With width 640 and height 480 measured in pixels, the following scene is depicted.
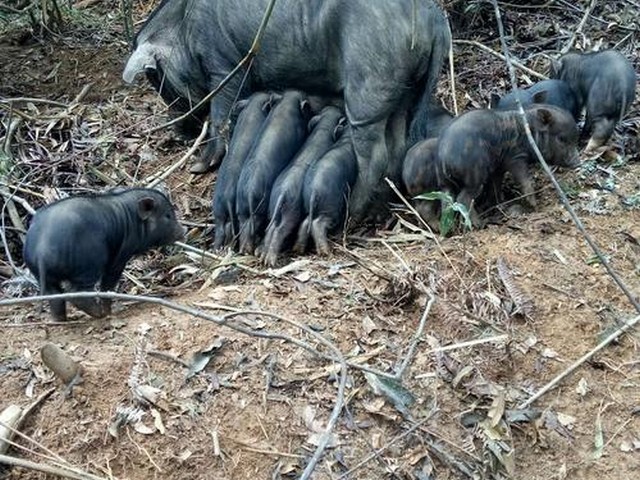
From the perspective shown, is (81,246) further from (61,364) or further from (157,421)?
(157,421)

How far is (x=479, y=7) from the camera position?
7988 mm

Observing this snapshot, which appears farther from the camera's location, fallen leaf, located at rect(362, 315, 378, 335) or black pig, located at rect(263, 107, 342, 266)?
black pig, located at rect(263, 107, 342, 266)

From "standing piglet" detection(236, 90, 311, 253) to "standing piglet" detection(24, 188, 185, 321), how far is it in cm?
69

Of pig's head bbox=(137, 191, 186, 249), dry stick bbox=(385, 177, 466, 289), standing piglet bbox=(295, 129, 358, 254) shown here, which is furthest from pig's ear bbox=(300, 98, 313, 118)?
pig's head bbox=(137, 191, 186, 249)

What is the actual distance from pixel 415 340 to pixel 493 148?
1641mm

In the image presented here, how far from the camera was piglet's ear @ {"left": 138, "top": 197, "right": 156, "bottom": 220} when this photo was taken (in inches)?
211

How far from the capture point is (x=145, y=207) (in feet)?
17.6

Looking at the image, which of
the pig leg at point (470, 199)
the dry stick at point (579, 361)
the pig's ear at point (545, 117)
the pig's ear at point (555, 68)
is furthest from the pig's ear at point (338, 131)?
the dry stick at point (579, 361)

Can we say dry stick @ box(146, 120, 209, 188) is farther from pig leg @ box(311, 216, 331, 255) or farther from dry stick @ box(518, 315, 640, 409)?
dry stick @ box(518, 315, 640, 409)

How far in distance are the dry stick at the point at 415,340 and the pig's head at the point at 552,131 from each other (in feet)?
5.46

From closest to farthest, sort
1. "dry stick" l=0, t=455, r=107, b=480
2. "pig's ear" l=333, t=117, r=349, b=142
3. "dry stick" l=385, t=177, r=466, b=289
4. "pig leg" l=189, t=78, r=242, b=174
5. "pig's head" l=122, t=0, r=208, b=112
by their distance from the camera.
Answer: "dry stick" l=0, t=455, r=107, b=480
"dry stick" l=385, t=177, r=466, b=289
"pig's ear" l=333, t=117, r=349, b=142
"pig leg" l=189, t=78, r=242, b=174
"pig's head" l=122, t=0, r=208, b=112

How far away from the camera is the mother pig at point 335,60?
224 inches

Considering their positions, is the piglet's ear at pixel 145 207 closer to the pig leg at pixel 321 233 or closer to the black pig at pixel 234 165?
the black pig at pixel 234 165

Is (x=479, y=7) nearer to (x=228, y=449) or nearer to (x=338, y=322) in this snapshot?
(x=338, y=322)
